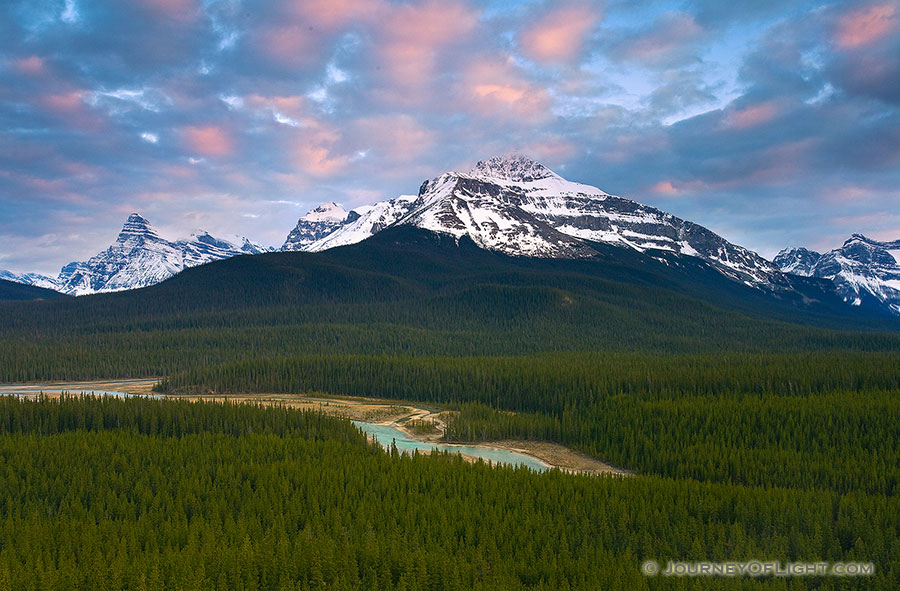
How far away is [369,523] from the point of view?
61719mm

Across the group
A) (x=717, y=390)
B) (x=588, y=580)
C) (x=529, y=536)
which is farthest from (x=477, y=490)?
(x=717, y=390)

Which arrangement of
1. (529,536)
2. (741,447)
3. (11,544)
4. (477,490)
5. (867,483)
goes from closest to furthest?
(11,544) → (529,536) → (477,490) → (867,483) → (741,447)

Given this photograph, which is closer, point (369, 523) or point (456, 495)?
point (369, 523)

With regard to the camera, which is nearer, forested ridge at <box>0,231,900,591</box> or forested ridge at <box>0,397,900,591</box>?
forested ridge at <box>0,397,900,591</box>

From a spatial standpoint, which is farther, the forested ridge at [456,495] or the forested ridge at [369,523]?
the forested ridge at [456,495]

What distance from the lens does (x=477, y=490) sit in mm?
74688

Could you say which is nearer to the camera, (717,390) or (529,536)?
(529,536)

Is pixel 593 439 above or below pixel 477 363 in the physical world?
below

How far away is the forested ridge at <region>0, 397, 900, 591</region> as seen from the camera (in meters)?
51.8

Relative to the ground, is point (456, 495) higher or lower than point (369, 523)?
higher

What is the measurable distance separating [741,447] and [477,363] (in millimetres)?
85445

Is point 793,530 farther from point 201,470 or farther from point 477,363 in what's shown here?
point 477,363

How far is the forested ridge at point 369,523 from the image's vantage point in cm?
5184

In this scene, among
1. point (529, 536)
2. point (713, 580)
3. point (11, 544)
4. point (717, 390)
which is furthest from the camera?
point (717, 390)
